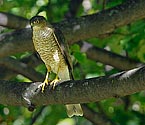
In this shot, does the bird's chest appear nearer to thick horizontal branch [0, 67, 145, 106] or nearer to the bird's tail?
the bird's tail

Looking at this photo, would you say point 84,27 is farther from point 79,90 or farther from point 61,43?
point 79,90

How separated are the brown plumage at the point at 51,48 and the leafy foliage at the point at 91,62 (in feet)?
1.03

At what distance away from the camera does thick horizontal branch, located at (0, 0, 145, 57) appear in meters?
4.62

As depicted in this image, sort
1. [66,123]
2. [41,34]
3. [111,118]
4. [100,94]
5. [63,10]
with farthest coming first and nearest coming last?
[63,10], [111,118], [41,34], [100,94], [66,123]

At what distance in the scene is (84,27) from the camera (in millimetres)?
4762

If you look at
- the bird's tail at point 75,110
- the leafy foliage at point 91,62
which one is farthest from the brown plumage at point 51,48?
the leafy foliage at point 91,62

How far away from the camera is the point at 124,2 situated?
4.79 m

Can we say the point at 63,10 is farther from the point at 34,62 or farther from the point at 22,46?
the point at 22,46

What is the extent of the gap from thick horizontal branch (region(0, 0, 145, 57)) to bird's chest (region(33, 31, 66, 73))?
357 millimetres

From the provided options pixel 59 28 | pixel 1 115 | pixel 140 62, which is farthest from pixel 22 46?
pixel 140 62

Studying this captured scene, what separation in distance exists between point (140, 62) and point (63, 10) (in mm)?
1052

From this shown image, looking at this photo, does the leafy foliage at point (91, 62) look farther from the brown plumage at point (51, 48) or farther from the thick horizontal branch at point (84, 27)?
the brown plumage at point (51, 48)

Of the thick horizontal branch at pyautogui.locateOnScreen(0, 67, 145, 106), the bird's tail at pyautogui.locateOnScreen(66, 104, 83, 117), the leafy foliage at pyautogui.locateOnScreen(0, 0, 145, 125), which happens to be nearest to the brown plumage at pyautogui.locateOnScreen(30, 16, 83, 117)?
the bird's tail at pyautogui.locateOnScreen(66, 104, 83, 117)

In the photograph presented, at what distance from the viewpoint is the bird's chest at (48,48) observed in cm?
435
